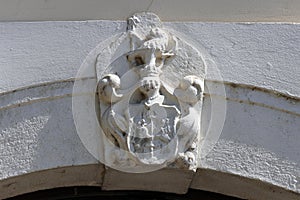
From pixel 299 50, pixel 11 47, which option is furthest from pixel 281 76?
pixel 11 47

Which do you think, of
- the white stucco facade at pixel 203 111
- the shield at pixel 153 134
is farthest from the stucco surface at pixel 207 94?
the shield at pixel 153 134

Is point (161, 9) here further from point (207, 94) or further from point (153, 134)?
point (153, 134)

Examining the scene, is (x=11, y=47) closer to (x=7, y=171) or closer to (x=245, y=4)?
(x=7, y=171)

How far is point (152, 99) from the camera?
13.8 feet

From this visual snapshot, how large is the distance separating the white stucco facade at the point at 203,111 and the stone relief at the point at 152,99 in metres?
0.06

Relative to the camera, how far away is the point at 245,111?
4.25 m

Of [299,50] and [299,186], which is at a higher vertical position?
[299,50]

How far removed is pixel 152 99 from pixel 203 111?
0.64 ft

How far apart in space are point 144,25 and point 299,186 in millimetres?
821

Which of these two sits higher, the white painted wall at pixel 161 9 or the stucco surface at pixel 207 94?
the white painted wall at pixel 161 9

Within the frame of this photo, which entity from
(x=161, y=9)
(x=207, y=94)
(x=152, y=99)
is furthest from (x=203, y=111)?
(x=161, y=9)

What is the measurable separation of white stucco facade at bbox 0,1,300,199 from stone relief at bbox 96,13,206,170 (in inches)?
2.2

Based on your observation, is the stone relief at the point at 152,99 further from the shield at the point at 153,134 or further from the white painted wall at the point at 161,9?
the white painted wall at the point at 161,9

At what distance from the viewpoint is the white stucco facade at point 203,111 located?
4.20 meters
